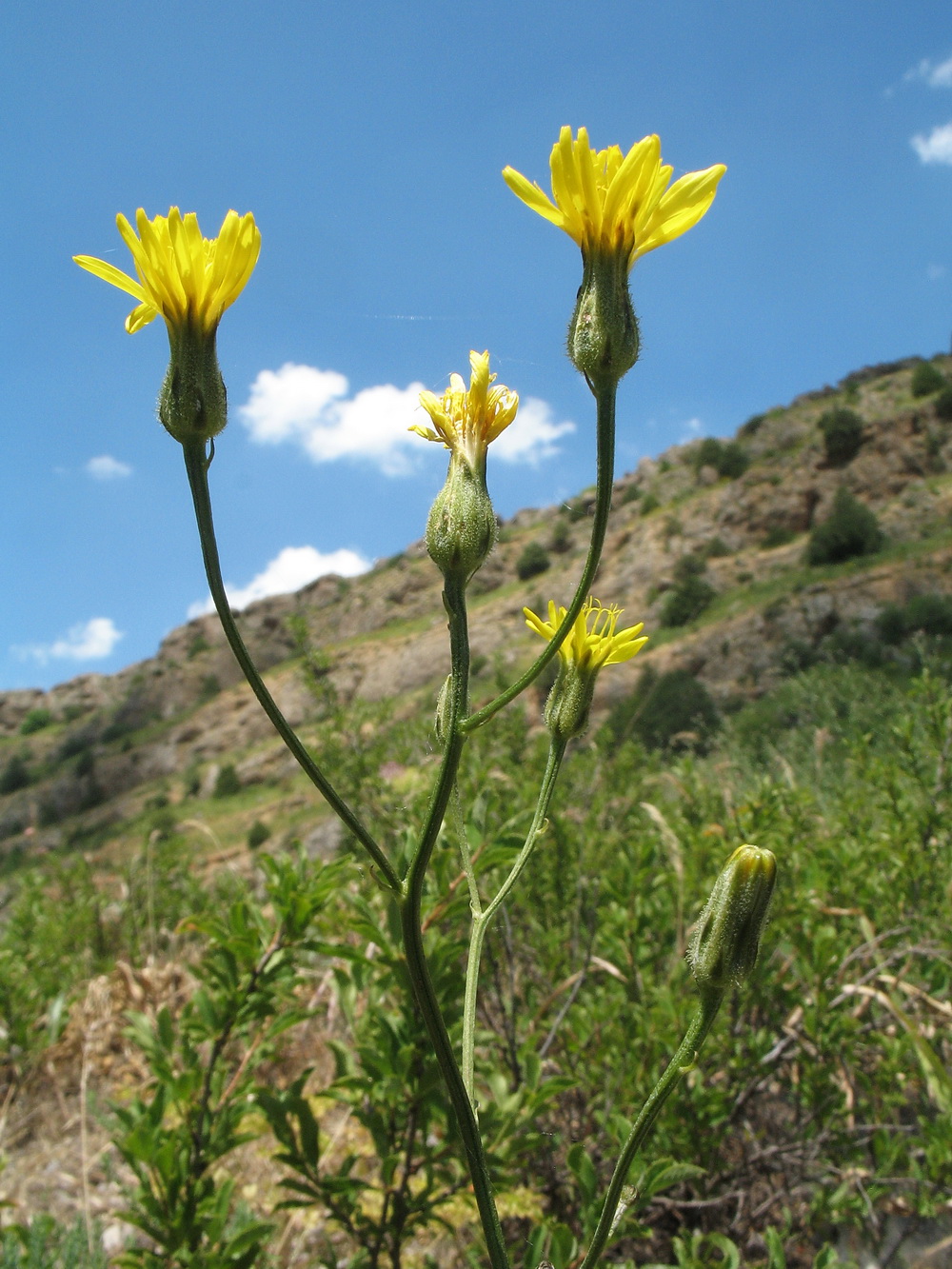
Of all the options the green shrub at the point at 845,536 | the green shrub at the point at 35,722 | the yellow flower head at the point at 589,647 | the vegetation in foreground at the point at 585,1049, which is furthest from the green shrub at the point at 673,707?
the green shrub at the point at 35,722

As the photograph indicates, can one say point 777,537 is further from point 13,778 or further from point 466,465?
point 13,778

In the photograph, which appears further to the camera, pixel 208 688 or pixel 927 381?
pixel 208 688

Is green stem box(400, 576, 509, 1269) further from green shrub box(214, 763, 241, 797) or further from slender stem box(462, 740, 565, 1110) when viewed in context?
green shrub box(214, 763, 241, 797)

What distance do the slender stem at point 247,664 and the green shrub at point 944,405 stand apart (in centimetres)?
4582

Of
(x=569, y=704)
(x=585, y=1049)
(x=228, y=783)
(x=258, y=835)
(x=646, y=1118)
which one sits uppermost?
(x=569, y=704)

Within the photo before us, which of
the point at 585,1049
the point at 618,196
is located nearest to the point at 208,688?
the point at 585,1049

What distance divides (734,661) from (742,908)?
2977 cm

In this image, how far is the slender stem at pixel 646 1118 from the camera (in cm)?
88

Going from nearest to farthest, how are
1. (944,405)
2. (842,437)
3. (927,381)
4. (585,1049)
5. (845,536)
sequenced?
(585,1049) → (845,536) → (944,405) → (842,437) → (927,381)

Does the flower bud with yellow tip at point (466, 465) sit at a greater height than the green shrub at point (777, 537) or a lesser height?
lesser

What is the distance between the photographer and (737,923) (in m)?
1.05

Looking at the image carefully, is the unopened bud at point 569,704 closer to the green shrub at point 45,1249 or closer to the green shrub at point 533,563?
the green shrub at point 45,1249

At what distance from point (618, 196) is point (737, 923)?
0.98 meters

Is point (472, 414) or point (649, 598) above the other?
point (649, 598)
